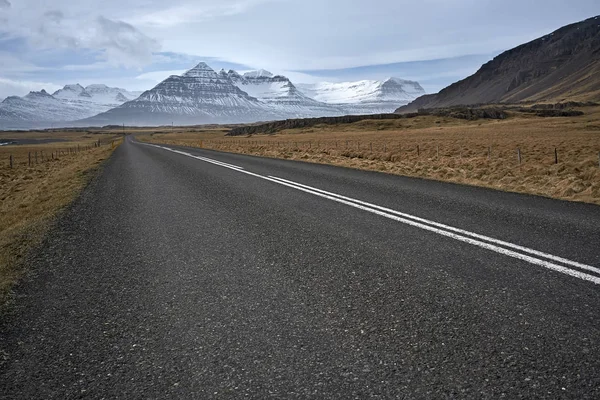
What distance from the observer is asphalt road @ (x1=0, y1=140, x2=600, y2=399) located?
2.75m

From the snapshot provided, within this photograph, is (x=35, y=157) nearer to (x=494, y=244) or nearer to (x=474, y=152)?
(x=474, y=152)

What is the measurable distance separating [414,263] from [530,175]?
1197 cm

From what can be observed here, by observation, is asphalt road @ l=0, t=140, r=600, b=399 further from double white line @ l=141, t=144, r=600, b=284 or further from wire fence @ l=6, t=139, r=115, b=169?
wire fence @ l=6, t=139, r=115, b=169

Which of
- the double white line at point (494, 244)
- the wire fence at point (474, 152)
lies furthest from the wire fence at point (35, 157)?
the double white line at point (494, 244)

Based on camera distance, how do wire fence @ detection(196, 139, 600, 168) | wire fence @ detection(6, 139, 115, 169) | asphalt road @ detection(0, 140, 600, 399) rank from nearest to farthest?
asphalt road @ detection(0, 140, 600, 399) → wire fence @ detection(196, 139, 600, 168) → wire fence @ detection(6, 139, 115, 169)

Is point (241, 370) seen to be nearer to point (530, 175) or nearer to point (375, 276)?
point (375, 276)

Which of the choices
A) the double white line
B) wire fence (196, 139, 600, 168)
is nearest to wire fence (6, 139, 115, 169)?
wire fence (196, 139, 600, 168)

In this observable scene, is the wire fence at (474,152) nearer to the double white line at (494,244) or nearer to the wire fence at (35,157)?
the double white line at (494,244)

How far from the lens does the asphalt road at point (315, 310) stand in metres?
2.75

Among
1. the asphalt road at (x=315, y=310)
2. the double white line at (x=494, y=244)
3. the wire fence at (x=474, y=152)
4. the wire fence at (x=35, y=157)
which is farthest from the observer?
the wire fence at (x=35, y=157)

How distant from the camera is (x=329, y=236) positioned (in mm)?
6336

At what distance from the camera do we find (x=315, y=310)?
3762mm

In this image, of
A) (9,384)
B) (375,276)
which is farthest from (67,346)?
(375,276)

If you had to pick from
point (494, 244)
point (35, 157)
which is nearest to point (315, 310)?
point (494, 244)
